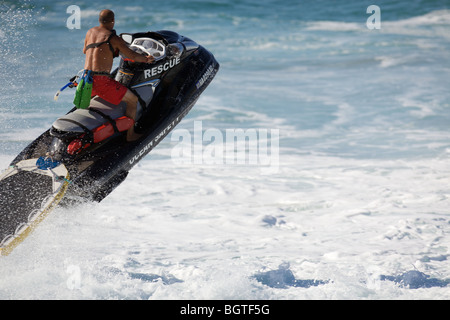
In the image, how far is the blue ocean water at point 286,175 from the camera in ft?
19.0

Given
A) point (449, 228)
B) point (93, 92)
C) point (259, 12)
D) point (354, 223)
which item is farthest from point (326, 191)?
point (259, 12)

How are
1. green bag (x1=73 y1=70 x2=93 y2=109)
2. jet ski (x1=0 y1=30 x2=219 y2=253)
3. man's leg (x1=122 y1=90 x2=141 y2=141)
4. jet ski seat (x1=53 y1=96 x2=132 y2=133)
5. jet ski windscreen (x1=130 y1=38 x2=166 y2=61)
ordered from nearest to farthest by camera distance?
1. jet ski (x1=0 y1=30 x2=219 y2=253)
2. green bag (x1=73 y1=70 x2=93 y2=109)
3. jet ski seat (x1=53 y1=96 x2=132 y2=133)
4. man's leg (x1=122 y1=90 x2=141 y2=141)
5. jet ski windscreen (x1=130 y1=38 x2=166 y2=61)

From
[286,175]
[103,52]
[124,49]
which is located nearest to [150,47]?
[124,49]

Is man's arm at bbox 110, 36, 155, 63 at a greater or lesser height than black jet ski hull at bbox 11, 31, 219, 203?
greater

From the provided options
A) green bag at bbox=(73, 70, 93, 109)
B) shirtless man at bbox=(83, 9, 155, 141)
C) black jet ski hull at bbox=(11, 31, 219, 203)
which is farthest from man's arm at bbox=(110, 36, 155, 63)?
black jet ski hull at bbox=(11, 31, 219, 203)

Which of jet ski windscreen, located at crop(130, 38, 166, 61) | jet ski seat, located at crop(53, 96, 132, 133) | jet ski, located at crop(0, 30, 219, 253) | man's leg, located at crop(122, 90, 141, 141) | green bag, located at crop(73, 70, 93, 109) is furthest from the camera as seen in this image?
jet ski windscreen, located at crop(130, 38, 166, 61)

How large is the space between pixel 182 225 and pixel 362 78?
8.47m

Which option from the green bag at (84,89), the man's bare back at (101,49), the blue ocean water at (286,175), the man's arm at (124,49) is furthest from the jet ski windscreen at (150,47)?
the blue ocean water at (286,175)

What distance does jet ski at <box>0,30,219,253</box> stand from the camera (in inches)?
210

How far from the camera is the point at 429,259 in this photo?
6.02 metres

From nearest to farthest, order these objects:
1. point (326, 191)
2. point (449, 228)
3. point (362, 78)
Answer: point (449, 228), point (326, 191), point (362, 78)

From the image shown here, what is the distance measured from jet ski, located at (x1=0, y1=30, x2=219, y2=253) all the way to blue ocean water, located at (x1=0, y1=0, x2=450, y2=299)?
1.15 ft

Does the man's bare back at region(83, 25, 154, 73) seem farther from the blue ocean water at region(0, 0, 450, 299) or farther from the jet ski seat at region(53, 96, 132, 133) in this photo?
the blue ocean water at region(0, 0, 450, 299)

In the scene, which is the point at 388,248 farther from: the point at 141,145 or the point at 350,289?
the point at 141,145
